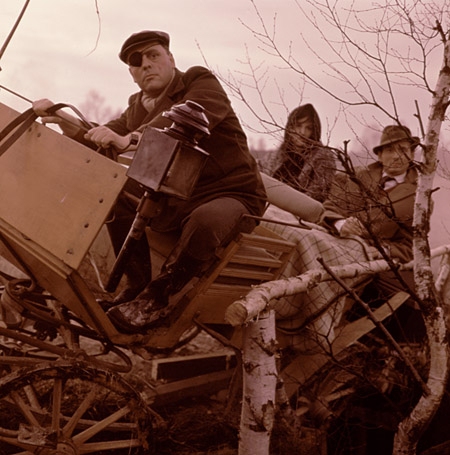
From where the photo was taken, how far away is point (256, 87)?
3.94 metres

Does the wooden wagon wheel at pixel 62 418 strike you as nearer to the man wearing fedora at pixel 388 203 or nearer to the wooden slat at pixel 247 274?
the wooden slat at pixel 247 274

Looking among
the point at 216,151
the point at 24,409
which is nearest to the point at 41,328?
the point at 24,409

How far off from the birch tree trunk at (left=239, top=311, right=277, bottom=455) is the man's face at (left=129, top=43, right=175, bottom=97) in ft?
5.39

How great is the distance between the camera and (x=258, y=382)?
10.6ft

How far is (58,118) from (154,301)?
113 cm

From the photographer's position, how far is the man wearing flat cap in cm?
320

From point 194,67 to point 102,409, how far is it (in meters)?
2.59

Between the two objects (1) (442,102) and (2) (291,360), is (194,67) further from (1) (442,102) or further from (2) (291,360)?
(2) (291,360)

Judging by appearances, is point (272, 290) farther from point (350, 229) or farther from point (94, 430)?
point (350, 229)

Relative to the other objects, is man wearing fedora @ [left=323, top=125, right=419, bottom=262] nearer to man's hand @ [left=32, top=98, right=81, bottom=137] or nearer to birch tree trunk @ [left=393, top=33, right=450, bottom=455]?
birch tree trunk @ [left=393, top=33, right=450, bottom=455]

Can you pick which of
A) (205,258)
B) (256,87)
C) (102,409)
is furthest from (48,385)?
(256,87)

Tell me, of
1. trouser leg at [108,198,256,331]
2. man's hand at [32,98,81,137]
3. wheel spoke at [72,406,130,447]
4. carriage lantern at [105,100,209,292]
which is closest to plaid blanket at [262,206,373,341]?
trouser leg at [108,198,256,331]

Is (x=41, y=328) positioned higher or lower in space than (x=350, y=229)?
lower

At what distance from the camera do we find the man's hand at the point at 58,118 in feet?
9.79
